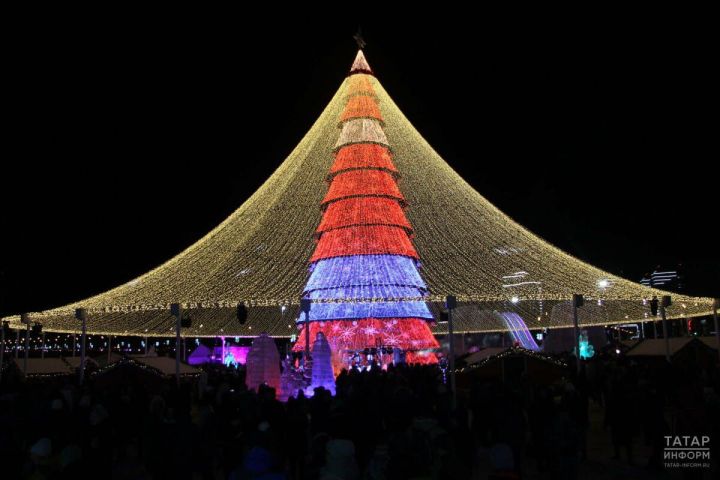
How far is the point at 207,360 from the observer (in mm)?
39719

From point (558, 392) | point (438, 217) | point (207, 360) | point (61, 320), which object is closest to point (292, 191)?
point (438, 217)

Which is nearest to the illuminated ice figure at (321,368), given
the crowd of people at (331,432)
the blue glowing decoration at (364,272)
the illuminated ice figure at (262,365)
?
the illuminated ice figure at (262,365)

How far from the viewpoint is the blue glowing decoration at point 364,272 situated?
26156mm

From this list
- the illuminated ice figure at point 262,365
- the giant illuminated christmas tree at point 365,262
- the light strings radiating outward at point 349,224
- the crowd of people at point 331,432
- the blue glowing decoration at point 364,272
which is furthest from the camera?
the giant illuminated christmas tree at point 365,262

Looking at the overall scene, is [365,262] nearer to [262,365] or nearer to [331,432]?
[262,365]

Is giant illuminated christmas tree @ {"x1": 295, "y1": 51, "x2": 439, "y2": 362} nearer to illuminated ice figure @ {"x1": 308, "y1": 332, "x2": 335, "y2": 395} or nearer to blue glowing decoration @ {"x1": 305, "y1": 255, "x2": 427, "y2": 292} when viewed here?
blue glowing decoration @ {"x1": 305, "y1": 255, "x2": 427, "y2": 292}

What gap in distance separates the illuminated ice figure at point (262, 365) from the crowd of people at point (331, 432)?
4.70 metres

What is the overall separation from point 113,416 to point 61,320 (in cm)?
1765

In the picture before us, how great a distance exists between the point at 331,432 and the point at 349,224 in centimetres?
1965

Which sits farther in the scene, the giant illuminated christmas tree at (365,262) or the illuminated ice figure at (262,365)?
the giant illuminated christmas tree at (365,262)

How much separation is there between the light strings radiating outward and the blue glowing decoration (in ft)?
2.23

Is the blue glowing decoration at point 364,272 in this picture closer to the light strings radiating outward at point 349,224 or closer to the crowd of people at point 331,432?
the light strings radiating outward at point 349,224

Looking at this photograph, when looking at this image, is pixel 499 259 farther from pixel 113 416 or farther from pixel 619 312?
pixel 113 416

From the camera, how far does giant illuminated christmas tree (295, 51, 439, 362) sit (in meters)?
26.5
